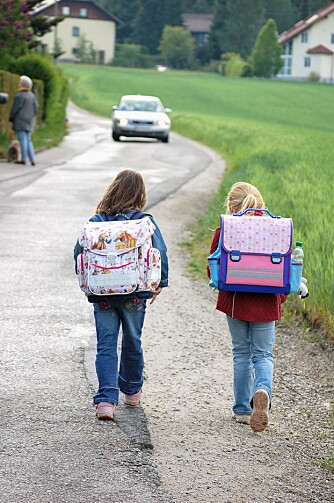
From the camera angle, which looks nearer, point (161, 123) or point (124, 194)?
point (124, 194)

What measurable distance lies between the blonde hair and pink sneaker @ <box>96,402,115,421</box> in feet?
3.84

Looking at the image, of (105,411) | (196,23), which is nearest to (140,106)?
(105,411)

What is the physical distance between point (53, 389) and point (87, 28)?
14278 centimetres

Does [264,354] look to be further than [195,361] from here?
No

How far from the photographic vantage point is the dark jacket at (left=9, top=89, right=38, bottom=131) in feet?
76.6

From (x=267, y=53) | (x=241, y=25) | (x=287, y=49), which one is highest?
(x=241, y=25)

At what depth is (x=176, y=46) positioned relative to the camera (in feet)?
478

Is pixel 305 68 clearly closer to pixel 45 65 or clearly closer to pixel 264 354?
pixel 45 65

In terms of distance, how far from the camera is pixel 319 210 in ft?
39.1

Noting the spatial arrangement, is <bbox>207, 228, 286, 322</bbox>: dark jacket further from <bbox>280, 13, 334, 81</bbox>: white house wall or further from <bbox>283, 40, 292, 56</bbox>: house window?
<bbox>283, 40, 292, 56</bbox>: house window

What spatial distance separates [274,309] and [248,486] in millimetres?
1274

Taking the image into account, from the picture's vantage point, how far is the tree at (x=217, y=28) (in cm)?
14300

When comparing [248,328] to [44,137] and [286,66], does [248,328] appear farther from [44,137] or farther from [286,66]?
[286,66]

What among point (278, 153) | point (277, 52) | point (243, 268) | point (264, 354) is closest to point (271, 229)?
point (243, 268)
